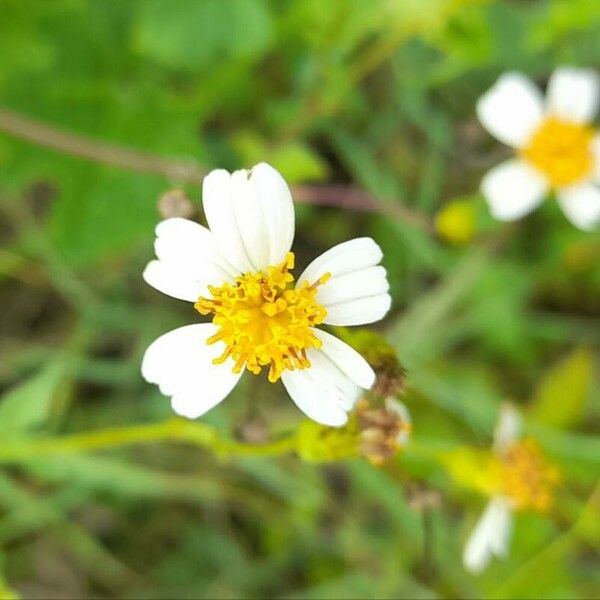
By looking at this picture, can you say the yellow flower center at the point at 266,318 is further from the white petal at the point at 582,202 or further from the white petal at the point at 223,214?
the white petal at the point at 582,202

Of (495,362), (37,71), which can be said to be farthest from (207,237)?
(495,362)

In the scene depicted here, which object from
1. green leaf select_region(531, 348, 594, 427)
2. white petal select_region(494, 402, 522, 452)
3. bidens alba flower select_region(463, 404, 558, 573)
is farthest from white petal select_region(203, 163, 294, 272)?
green leaf select_region(531, 348, 594, 427)

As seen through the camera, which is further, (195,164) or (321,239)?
(321,239)

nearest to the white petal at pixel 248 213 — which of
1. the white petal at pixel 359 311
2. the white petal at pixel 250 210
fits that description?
the white petal at pixel 250 210

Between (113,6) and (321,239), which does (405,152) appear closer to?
(321,239)

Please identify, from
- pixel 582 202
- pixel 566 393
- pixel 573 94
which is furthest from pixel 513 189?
pixel 566 393

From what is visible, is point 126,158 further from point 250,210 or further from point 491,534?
point 491,534
